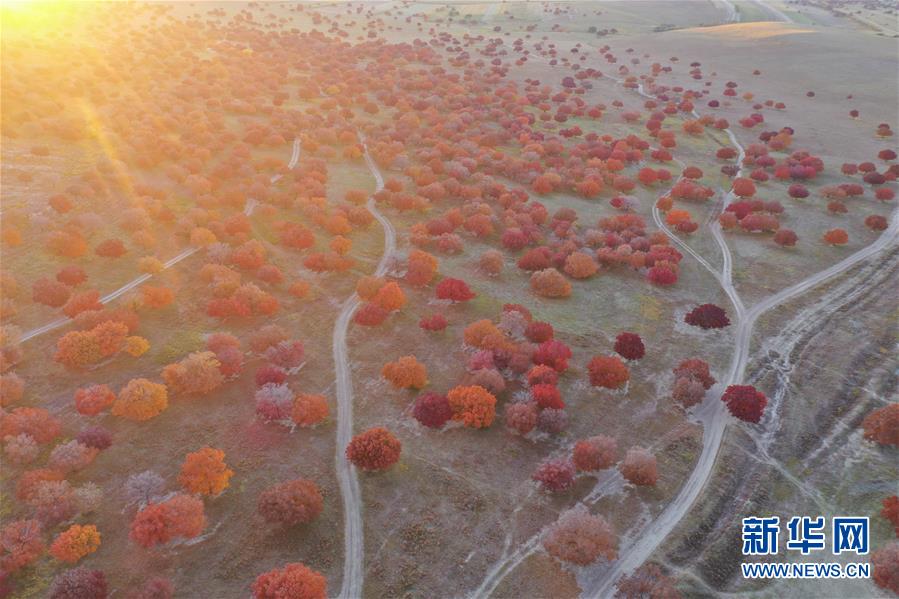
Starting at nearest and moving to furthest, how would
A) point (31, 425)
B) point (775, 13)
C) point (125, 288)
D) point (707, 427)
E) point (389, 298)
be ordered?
point (31, 425)
point (707, 427)
point (389, 298)
point (125, 288)
point (775, 13)

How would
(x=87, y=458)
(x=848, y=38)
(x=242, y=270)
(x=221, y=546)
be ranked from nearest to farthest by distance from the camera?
1. (x=221, y=546)
2. (x=87, y=458)
3. (x=242, y=270)
4. (x=848, y=38)

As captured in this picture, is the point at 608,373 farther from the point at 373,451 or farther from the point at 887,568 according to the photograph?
the point at 373,451

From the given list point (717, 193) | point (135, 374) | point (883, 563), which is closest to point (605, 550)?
point (883, 563)

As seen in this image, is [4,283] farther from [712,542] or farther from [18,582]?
[712,542]

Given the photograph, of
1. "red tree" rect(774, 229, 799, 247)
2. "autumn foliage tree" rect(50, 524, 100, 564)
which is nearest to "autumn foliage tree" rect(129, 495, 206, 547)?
"autumn foliage tree" rect(50, 524, 100, 564)

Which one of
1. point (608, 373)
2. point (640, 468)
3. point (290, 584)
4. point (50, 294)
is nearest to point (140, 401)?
point (50, 294)
